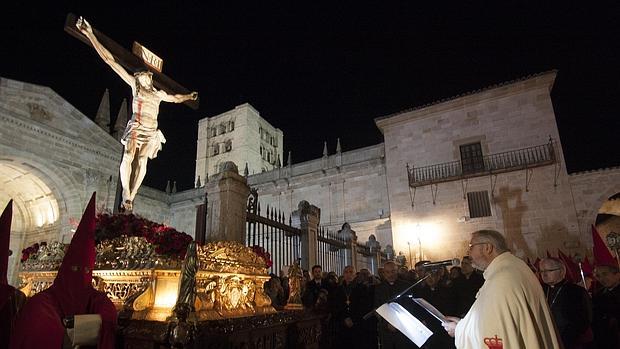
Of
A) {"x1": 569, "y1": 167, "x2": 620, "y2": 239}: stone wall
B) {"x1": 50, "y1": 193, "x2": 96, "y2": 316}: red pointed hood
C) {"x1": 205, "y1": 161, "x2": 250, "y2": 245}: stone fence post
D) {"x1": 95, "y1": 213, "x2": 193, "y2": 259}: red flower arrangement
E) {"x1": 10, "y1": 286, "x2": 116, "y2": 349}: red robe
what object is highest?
{"x1": 569, "y1": 167, "x2": 620, "y2": 239}: stone wall

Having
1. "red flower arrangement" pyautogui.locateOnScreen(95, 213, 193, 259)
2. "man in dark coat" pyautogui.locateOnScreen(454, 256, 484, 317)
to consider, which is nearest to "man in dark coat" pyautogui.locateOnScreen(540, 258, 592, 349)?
"man in dark coat" pyautogui.locateOnScreen(454, 256, 484, 317)

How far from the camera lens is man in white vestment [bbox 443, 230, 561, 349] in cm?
214

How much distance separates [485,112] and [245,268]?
694 inches

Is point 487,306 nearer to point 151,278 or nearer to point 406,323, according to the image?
point 406,323

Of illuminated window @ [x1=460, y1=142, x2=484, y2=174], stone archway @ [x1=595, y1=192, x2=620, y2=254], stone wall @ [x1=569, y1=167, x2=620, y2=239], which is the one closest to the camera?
stone wall @ [x1=569, y1=167, x2=620, y2=239]

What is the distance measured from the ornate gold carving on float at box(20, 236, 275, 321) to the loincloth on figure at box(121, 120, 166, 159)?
6.08 ft

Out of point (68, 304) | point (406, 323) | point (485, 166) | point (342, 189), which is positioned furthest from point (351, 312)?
point (342, 189)

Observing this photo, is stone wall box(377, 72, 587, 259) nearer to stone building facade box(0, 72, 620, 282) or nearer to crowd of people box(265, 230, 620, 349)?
stone building facade box(0, 72, 620, 282)

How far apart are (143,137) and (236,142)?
1397 inches

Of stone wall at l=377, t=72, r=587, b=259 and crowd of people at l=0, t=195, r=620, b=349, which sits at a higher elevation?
stone wall at l=377, t=72, r=587, b=259

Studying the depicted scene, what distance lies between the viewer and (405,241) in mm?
17688

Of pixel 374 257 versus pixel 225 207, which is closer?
pixel 225 207

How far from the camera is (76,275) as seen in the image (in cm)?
272

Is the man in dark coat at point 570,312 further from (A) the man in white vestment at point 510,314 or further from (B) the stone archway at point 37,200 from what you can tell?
(B) the stone archway at point 37,200
